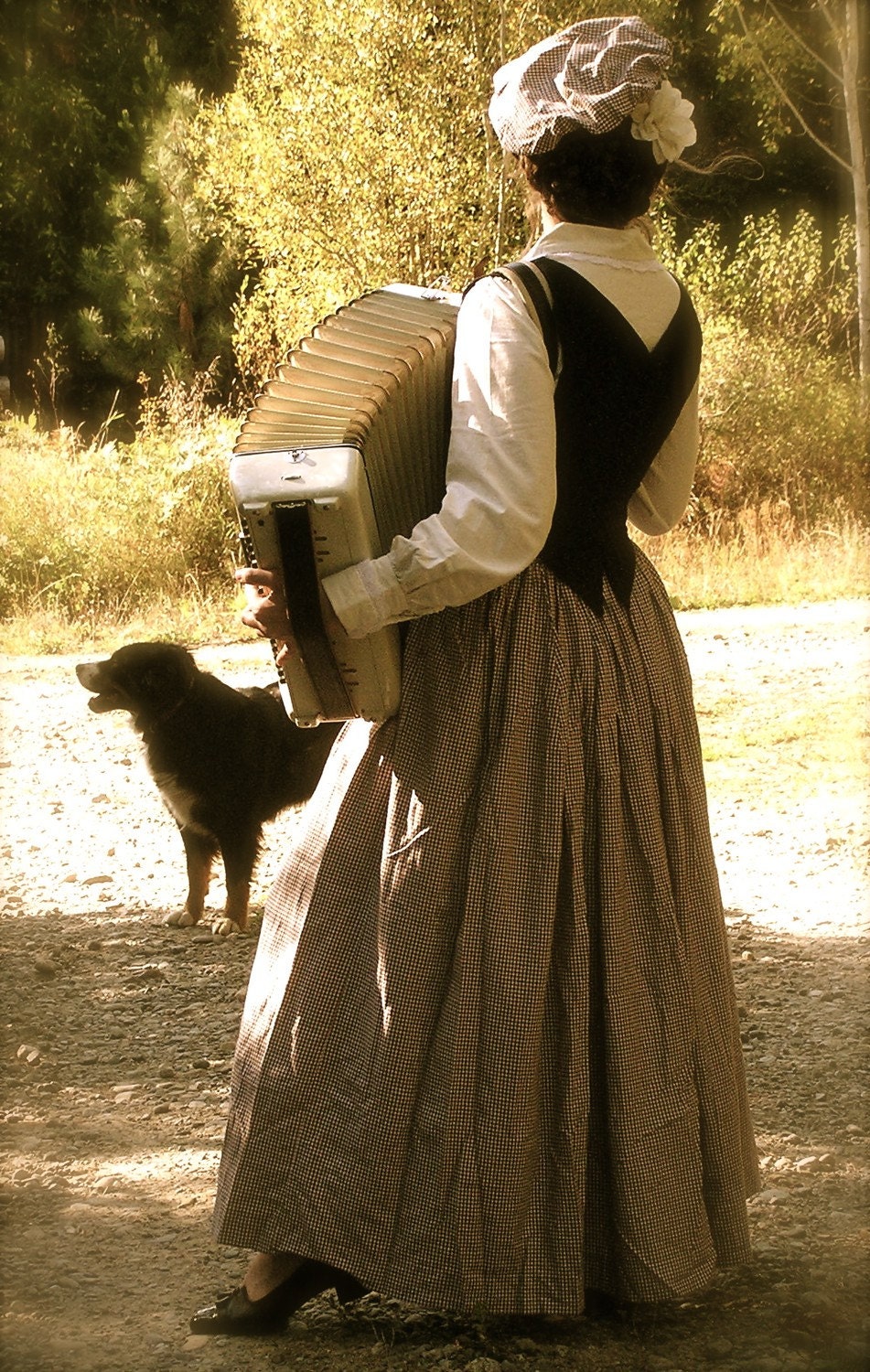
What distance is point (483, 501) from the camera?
1.80 metres

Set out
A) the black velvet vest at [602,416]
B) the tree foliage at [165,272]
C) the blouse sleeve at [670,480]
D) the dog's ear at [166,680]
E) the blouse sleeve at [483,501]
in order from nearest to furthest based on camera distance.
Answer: the blouse sleeve at [483,501] < the black velvet vest at [602,416] < the blouse sleeve at [670,480] < the dog's ear at [166,680] < the tree foliage at [165,272]

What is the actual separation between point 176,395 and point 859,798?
21.2 ft

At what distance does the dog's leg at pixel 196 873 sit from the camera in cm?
462

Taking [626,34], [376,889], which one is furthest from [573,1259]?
[626,34]

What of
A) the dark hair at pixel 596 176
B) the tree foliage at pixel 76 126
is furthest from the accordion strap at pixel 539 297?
the tree foliage at pixel 76 126

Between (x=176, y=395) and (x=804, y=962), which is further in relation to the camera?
(x=176, y=395)

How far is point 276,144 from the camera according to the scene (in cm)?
1087

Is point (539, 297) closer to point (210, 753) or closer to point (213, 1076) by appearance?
point (213, 1076)

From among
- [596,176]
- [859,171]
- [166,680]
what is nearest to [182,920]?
[166,680]

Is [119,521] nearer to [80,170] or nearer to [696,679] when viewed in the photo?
[80,170]

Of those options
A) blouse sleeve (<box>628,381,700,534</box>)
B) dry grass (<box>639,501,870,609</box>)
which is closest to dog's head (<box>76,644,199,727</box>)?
blouse sleeve (<box>628,381,700,534</box>)

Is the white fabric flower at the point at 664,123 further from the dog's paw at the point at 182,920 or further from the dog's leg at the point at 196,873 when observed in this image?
the dog's paw at the point at 182,920

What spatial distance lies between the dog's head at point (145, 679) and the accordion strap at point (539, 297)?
2.71 metres

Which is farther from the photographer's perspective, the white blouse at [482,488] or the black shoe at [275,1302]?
the black shoe at [275,1302]
